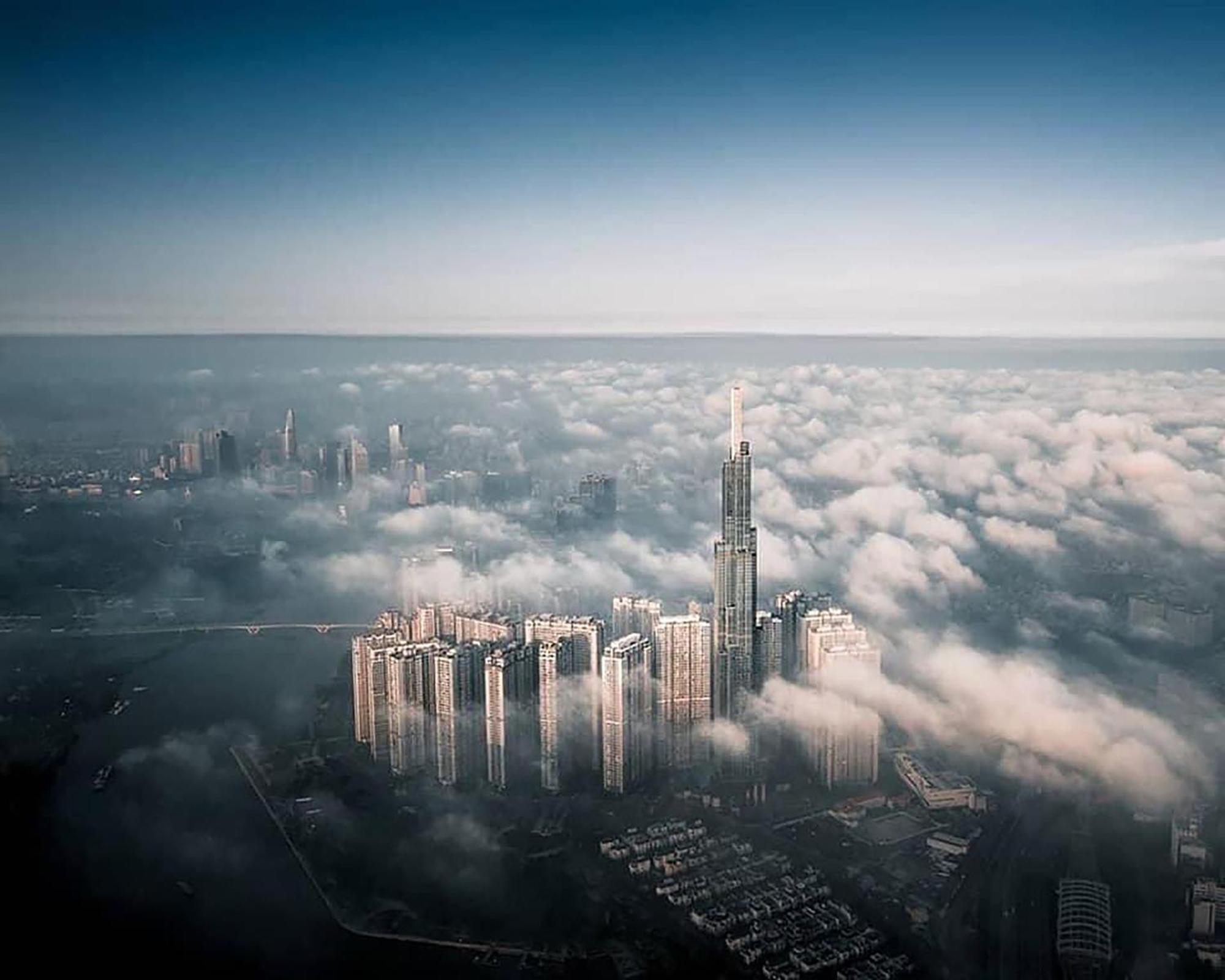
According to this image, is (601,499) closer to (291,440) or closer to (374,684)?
(374,684)

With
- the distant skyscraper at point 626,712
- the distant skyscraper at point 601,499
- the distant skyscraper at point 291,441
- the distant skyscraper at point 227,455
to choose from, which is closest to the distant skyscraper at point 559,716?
the distant skyscraper at point 626,712

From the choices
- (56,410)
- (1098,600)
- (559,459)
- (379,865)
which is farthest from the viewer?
(559,459)

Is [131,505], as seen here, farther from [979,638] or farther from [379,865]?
[979,638]

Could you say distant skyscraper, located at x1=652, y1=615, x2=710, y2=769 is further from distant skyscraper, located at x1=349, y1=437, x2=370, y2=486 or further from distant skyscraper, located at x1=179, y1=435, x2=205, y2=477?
distant skyscraper, located at x1=179, y1=435, x2=205, y2=477

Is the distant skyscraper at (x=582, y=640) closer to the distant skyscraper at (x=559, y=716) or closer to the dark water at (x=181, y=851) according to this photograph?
the distant skyscraper at (x=559, y=716)

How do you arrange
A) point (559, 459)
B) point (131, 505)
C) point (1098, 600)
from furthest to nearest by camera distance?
1. point (559, 459)
2. point (131, 505)
3. point (1098, 600)

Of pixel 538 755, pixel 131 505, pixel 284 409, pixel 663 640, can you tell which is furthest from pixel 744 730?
pixel 131 505

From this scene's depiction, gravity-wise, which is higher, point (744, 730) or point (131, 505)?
point (131, 505)
